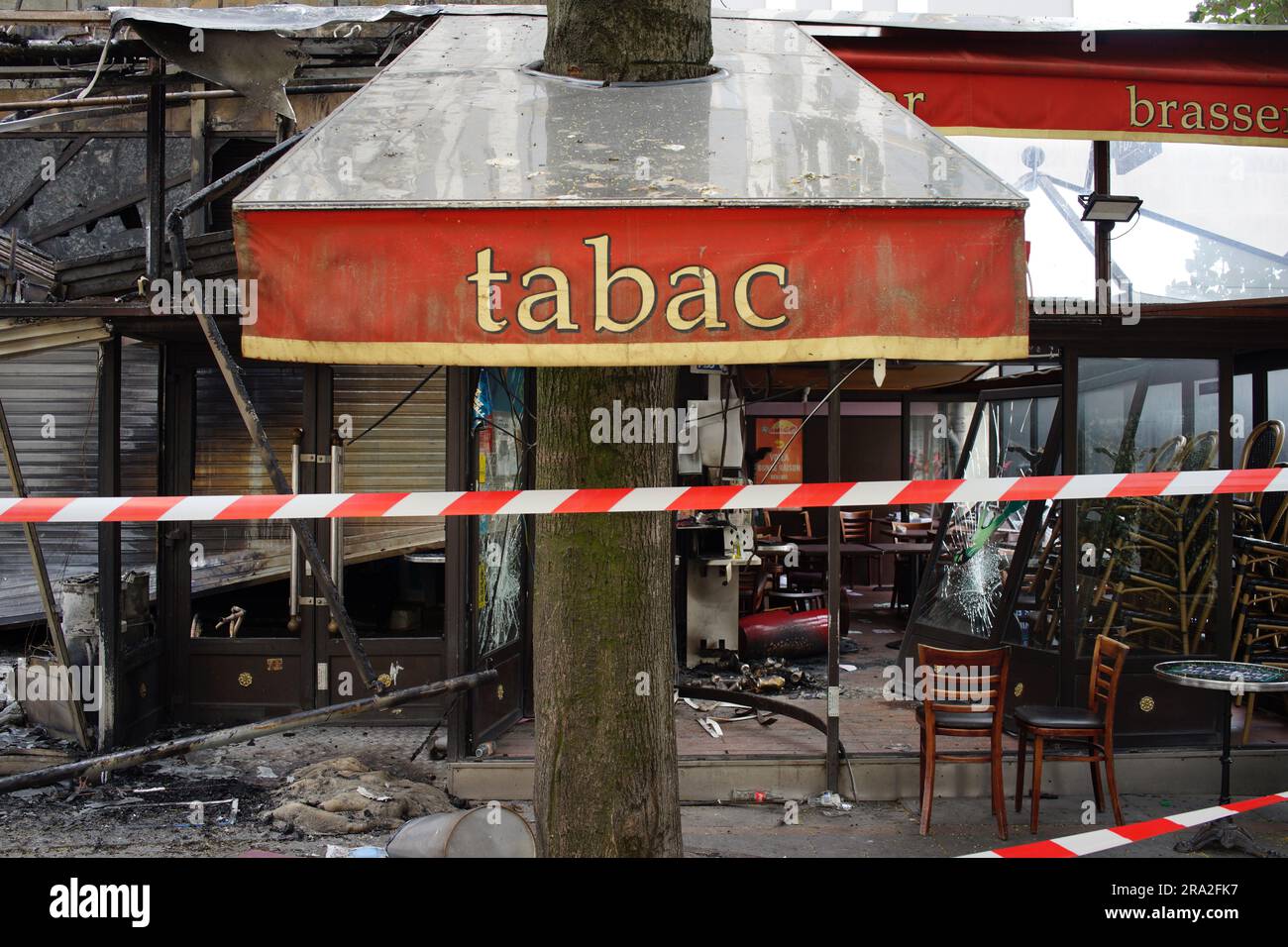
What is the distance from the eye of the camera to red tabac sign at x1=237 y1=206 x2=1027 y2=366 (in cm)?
311

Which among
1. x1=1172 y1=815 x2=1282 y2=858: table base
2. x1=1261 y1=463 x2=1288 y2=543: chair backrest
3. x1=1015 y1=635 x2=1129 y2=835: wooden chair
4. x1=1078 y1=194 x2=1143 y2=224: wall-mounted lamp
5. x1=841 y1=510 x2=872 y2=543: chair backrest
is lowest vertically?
x1=1172 y1=815 x2=1282 y2=858: table base

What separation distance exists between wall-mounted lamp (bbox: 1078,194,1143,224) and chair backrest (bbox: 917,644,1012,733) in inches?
127

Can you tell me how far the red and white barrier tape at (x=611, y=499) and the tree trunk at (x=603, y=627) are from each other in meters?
0.10

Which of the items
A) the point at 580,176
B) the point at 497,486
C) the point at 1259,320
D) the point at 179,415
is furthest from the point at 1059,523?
the point at 179,415

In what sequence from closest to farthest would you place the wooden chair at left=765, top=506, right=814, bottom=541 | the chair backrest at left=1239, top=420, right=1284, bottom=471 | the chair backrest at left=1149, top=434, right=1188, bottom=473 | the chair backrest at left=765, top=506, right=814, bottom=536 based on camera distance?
the chair backrest at left=1149, top=434, right=1188, bottom=473
the chair backrest at left=1239, top=420, right=1284, bottom=471
the wooden chair at left=765, top=506, right=814, bottom=541
the chair backrest at left=765, top=506, right=814, bottom=536

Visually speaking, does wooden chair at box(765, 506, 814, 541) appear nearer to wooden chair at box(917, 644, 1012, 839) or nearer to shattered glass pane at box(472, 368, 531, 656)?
shattered glass pane at box(472, 368, 531, 656)

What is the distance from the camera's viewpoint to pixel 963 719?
20.2 feet

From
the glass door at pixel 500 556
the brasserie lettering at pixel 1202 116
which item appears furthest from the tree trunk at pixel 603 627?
the brasserie lettering at pixel 1202 116

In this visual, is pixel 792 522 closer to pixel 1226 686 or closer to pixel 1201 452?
pixel 1201 452

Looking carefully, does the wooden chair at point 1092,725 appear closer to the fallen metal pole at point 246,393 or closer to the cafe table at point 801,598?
the fallen metal pole at point 246,393

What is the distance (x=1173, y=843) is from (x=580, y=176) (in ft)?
17.6

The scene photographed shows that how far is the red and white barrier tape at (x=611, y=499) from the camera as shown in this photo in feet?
11.6

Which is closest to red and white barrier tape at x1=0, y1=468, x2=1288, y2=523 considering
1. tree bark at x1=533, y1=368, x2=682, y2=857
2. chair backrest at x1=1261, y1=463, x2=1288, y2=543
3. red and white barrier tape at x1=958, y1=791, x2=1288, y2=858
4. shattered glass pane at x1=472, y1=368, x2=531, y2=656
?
tree bark at x1=533, y1=368, x2=682, y2=857

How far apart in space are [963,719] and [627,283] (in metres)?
4.24
